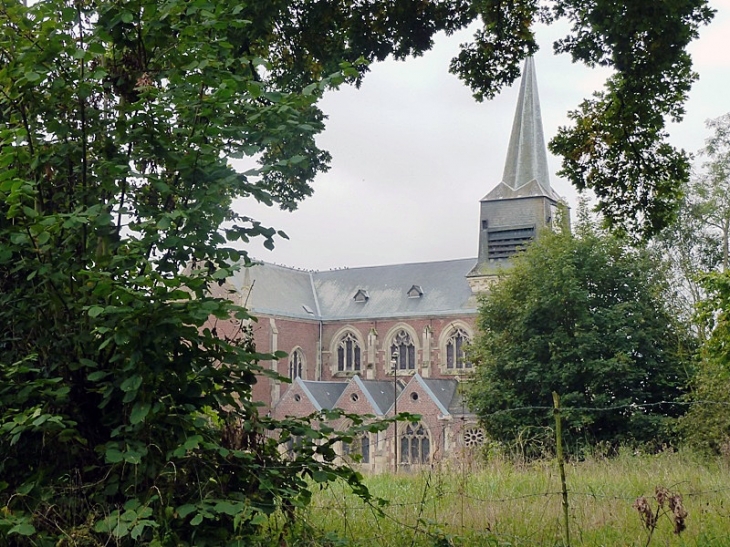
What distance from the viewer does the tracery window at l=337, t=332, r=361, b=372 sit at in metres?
59.0

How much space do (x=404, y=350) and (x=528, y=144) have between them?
15867 millimetres

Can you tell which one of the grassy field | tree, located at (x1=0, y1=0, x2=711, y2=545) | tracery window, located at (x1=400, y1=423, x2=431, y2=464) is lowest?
tracery window, located at (x1=400, y1=423, x2=431, y2=464)

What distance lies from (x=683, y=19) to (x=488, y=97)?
2.65 meters

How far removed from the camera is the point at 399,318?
2259 inches

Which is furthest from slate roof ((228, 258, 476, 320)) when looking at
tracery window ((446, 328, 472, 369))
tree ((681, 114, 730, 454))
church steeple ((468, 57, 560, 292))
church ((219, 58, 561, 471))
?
tree ((681, 114, 730, 454))

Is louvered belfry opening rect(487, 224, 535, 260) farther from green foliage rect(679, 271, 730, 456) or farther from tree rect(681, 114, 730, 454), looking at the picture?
green foliage rect(679, 271, 730, 456)

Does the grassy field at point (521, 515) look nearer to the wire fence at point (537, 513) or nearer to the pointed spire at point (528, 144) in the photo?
the wire fence at point (537, 513)

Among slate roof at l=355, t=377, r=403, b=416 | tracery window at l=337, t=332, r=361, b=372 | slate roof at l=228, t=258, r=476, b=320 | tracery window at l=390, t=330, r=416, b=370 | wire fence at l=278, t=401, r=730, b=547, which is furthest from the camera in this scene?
tracery window at l=337, t=332, r=361, b=372

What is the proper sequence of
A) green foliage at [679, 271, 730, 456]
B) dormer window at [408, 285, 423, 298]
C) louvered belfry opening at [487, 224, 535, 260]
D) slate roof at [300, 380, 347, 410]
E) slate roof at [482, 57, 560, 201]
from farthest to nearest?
dormer window at [408, 285, 423, 298] < slate roof at [482, 57, 560, 201] < louvered belfry opening at [487, 224, 535, 260] < slate roof at [300, 380, 347, 410] < green foliage at [679, 271, 730, 456]

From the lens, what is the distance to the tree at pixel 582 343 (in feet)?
102

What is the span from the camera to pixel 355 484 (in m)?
4.58

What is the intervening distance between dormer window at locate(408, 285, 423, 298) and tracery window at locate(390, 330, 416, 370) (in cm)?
263

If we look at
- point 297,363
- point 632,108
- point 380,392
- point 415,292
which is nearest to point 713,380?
point 632,108

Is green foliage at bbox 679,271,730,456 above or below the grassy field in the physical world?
above
